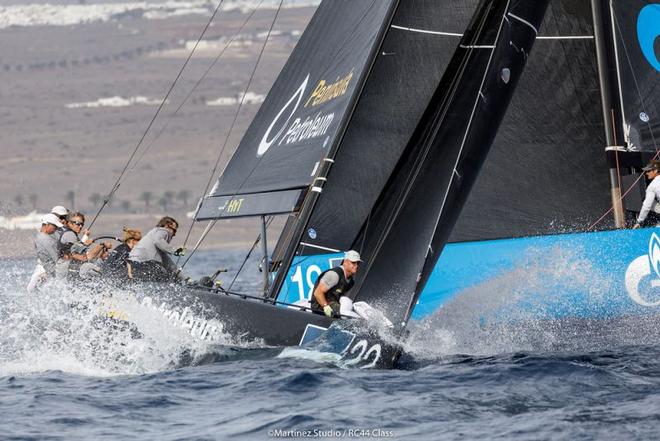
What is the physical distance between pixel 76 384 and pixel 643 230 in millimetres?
4998

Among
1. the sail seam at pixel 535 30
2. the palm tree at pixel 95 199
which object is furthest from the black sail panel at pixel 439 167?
the palm tree at pixel 95 199

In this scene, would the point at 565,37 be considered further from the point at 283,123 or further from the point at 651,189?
the point at 283,123

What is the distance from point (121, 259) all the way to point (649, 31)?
5.26 m

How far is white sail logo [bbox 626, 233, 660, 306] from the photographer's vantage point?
465 inches

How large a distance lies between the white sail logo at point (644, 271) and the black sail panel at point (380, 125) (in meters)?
2.20

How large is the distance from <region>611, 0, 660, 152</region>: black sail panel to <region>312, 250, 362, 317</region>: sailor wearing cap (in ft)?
12.1

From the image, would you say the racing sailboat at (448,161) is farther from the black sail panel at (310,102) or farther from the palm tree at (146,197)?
the palm tree at (146,197)

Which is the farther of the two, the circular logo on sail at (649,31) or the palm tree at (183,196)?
the palm tree at (183,196)

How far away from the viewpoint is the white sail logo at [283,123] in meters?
11.6

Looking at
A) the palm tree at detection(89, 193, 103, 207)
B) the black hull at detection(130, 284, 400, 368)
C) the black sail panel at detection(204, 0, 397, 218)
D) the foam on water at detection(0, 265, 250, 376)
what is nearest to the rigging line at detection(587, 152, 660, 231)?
the black sail panel at detection(204, 0, 397, 218)

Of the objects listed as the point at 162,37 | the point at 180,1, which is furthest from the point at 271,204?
the point at 180,1

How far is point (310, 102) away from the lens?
1146 cm

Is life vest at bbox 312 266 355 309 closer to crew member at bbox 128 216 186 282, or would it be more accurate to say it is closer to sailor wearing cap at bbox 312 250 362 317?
sailor wearing cap at bbox 312 250 362 317

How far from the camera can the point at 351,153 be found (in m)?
11.5
